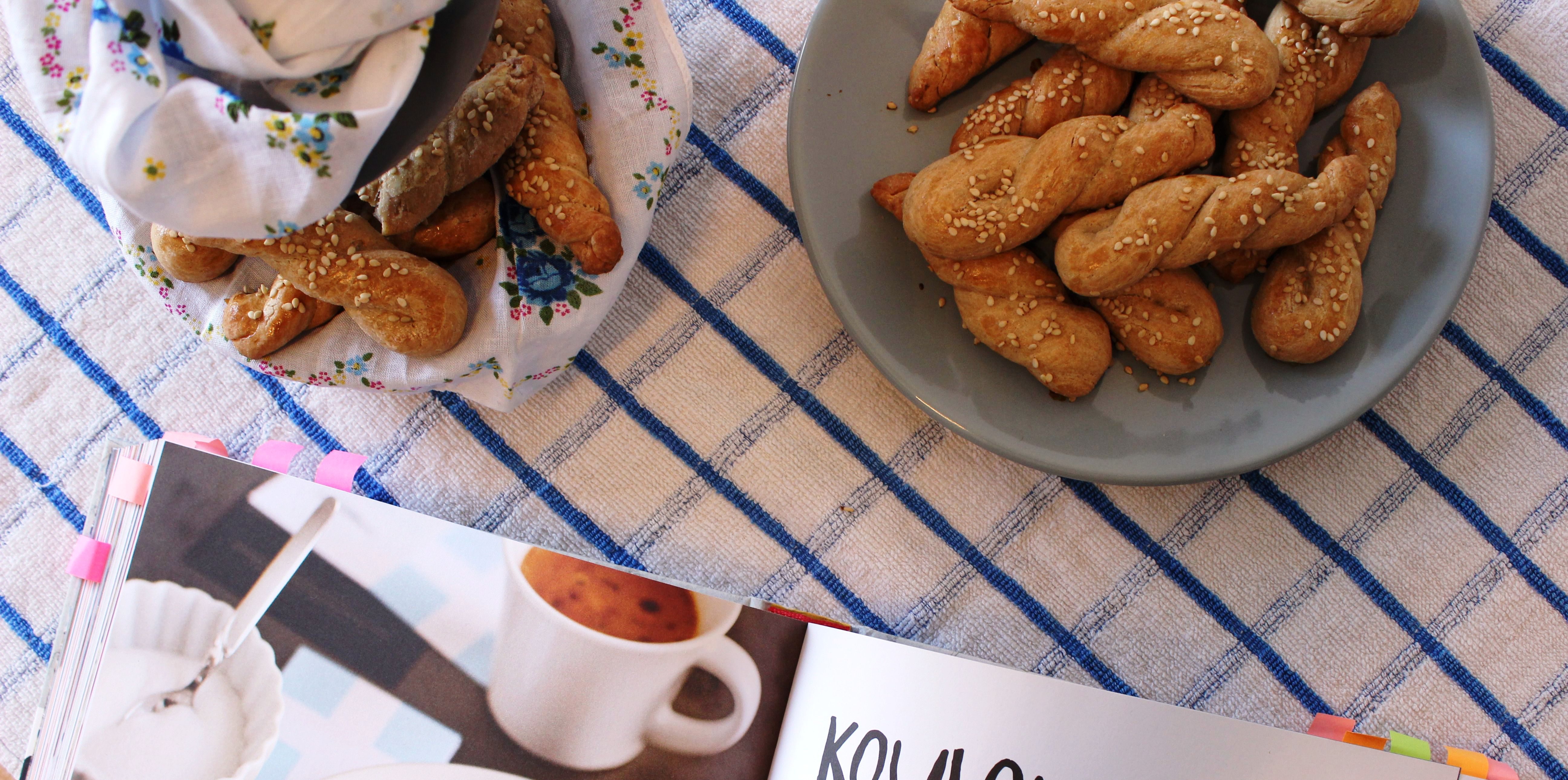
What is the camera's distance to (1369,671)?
2.48ft

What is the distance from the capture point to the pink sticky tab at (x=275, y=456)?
2.44ft

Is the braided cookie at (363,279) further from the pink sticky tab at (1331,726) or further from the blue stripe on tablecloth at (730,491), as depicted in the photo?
the pink sticky tab at (1331,726)

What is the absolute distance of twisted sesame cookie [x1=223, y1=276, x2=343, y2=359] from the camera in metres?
0.67

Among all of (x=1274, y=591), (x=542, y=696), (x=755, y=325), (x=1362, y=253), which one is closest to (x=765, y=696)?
(x=542, y=696)

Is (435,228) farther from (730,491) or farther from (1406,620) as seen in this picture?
(1406,620)

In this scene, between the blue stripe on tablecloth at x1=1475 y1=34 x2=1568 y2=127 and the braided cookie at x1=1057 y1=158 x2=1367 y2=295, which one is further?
the blue stripe on tablecloth at x1=1475 y1=34 x2=1568 y2=127

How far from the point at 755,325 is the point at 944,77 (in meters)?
0.26

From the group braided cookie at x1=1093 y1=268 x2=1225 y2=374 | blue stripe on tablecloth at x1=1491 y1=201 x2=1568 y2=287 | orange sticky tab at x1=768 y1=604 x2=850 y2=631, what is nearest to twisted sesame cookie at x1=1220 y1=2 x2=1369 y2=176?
braided cookie at x1=1093 y1=268 x2=1225 y2=374

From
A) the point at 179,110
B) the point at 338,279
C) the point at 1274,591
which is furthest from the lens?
the point at 1274,591

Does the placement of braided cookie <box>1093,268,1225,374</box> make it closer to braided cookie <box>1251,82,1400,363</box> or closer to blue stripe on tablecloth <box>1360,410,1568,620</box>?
braided cookie <box>1251,82,1400,363</box>

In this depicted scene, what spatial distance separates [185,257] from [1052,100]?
67 centimetres

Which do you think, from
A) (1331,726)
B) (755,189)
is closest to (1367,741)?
(1331,726)

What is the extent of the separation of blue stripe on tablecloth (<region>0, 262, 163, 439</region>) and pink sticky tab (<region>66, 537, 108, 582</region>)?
0.11 m

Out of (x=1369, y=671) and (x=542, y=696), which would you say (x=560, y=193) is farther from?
(x=1369, y=671)
